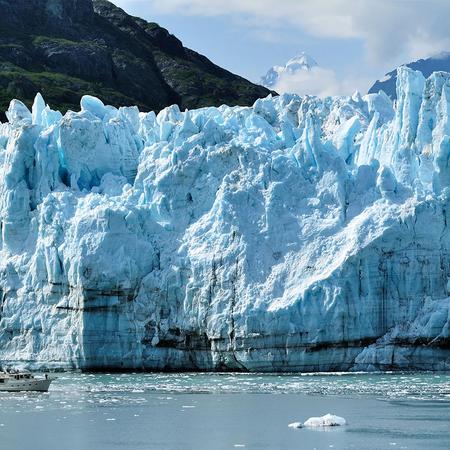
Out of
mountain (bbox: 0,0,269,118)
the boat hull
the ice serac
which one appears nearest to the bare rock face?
mountain (bbox: 0,0,269,118)

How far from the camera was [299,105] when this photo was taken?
4700 centimetres

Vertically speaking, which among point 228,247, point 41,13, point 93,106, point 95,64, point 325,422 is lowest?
point 325,422

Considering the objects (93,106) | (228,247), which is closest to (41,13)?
(93,106)

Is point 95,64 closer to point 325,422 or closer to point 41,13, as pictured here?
point 41,13

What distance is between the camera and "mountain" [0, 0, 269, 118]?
7838cm

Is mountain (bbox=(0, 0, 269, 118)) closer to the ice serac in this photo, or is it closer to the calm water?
the ice serac

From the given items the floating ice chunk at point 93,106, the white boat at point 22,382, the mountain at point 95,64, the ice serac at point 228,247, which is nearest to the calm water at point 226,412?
the white boat at point 22,382

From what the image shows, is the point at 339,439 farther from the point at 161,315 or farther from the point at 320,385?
the point at 161,315

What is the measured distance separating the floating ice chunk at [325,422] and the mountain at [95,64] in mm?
53017

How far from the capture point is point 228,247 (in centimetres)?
3459

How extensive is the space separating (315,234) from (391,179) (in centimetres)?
278

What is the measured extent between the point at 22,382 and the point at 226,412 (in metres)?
8.79

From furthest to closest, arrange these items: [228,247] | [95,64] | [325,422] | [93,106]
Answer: [95,64] < [93,106] < [228,247] < [325,422]

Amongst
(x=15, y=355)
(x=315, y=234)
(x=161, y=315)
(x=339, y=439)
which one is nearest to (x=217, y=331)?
(x=161, y=315)
